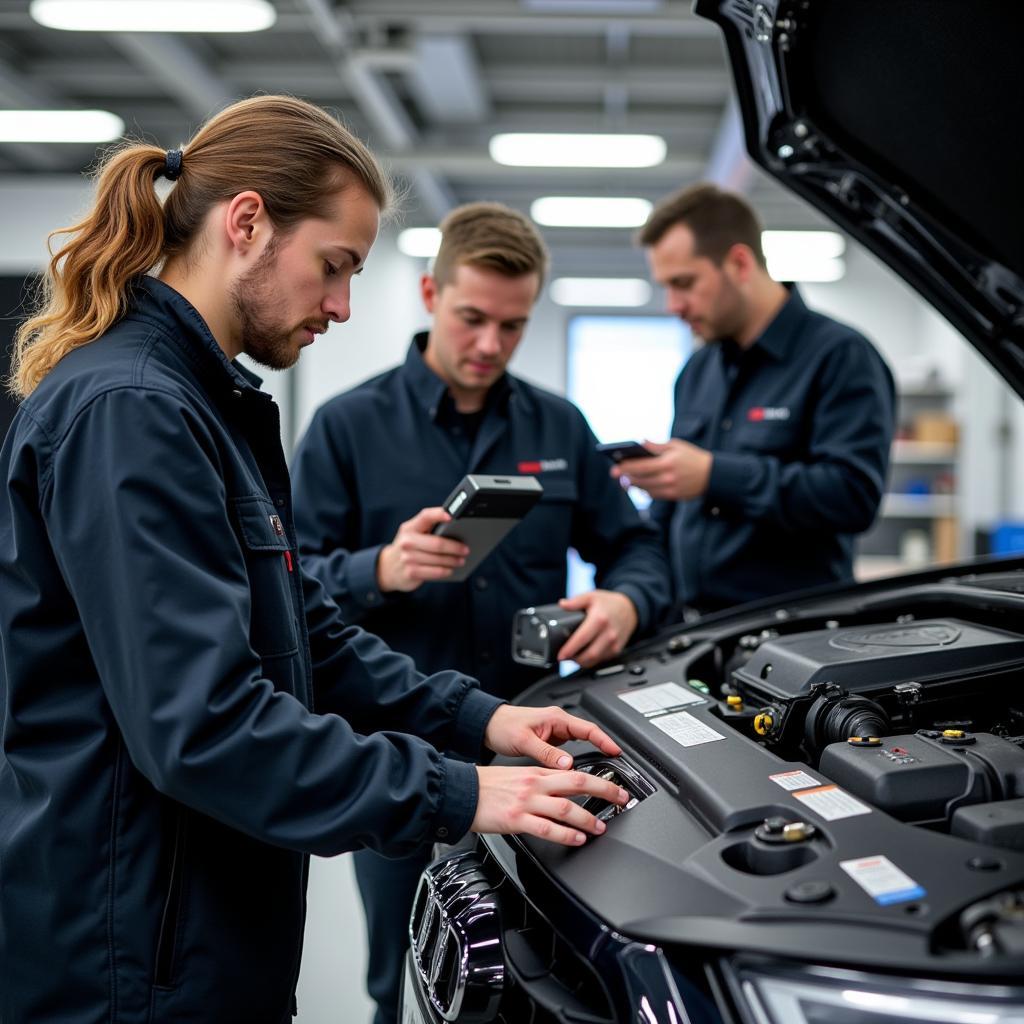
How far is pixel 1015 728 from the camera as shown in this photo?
133 cm

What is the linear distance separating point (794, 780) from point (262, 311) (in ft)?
2.42

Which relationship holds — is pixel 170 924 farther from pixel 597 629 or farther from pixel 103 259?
pixel 597 629

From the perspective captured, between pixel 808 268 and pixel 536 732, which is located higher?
pixel 808 268

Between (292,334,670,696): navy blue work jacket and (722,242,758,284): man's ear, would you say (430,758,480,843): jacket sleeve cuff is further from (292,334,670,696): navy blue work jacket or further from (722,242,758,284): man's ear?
(722,242,758,284): man's ear

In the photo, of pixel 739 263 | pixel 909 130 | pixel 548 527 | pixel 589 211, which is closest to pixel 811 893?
pixel 909 130

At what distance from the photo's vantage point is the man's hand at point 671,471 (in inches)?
86.9

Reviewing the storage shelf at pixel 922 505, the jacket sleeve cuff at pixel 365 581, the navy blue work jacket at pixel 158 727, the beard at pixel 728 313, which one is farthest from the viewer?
the storage shelf at pixel 922 505

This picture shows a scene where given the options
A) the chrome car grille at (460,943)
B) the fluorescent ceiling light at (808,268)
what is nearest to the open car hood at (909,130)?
the chrome car grille at (460,943)

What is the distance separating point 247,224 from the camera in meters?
1.13

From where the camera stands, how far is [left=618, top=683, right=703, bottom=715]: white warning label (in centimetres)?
137

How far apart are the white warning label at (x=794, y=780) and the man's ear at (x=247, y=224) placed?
2.51ft

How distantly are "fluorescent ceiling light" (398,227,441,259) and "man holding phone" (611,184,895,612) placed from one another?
207 inches

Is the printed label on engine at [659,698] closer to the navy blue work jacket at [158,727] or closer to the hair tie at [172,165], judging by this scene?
the navy blue work jacket at [158,727]

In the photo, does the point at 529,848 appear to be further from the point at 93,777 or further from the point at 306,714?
the point at 93,777
